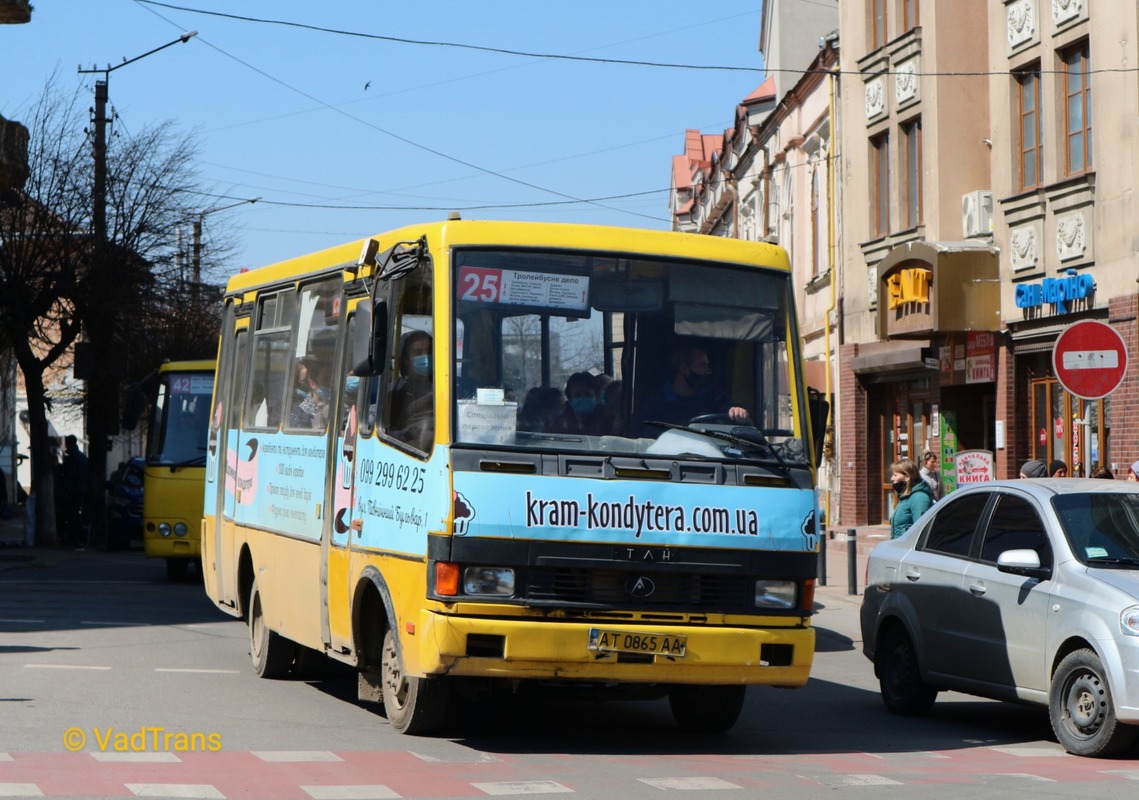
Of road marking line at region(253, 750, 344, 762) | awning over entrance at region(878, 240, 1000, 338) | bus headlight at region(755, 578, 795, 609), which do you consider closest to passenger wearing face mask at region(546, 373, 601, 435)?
bus headlight at region(755, 578, 795, 609)

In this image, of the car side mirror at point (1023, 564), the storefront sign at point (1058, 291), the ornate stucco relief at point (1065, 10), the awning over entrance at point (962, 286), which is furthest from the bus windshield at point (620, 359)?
the awning over entrance at point (962, 286)

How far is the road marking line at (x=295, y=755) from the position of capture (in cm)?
892

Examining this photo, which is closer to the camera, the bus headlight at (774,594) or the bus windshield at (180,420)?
the bus headlight at (774,594)

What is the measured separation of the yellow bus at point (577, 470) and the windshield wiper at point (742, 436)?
0.01 meters

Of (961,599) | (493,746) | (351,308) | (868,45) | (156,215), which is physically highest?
(868,45)

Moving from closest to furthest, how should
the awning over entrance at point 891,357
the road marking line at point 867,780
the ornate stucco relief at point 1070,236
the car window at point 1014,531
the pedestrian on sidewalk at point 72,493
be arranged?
the road marking line at point 867,780
the car window at point 1014,531
the ornate stucco relief at point 1070,236
the awning over entrance at point 891,357
the pedestrian on sidewalk at point 72,493

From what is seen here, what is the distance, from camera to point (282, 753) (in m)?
9.12

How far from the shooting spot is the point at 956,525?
1157cm

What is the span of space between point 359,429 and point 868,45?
23.6 metres

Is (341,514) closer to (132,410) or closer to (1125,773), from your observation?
(1125,773)

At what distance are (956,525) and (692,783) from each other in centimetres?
371

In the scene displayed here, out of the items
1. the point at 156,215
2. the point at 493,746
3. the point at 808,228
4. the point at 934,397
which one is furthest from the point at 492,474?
the point at 808,228

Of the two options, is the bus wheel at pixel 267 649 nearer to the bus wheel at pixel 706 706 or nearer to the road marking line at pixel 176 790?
the bus wheel at pixel 706 706

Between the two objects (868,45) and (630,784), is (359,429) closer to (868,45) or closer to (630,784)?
(630,784)
